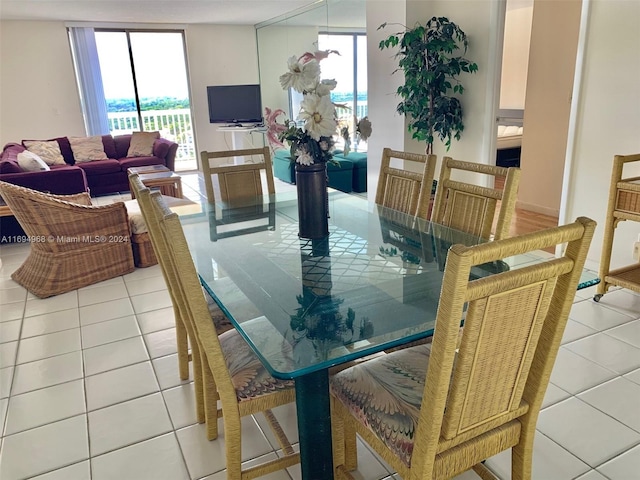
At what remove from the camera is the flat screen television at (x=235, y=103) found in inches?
299

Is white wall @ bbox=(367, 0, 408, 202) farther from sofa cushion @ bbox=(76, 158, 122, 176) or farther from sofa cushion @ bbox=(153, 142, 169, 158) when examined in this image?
sofa cushion @ bbox=(76, 158, 122, 176)

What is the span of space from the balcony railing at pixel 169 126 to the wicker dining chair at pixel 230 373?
23.5 ft

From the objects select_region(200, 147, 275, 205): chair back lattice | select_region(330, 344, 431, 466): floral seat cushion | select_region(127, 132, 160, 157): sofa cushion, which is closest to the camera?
select_region(330, 344, 431, 466): floral seat cushion

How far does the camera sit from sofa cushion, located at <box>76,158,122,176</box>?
623 centimetres

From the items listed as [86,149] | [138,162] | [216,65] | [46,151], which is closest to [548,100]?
[138,162]

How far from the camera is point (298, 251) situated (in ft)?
6.41

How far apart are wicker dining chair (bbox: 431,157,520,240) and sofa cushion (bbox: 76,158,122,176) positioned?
211 inches

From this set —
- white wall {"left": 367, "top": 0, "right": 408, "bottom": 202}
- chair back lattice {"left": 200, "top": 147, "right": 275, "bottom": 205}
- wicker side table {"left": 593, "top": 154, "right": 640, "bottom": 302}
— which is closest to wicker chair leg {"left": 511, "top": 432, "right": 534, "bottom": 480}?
wicker side table {"left": 593, "top": 154, "right": 640, "bottom": 302}

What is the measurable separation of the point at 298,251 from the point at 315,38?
569 cm

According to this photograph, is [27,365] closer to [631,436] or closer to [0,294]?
[0,294]

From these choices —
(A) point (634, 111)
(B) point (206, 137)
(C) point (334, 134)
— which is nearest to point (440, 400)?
(C) point (334, 134)

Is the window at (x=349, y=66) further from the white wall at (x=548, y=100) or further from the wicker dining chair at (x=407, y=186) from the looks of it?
the wicker dining chair at (x=407, y=186)

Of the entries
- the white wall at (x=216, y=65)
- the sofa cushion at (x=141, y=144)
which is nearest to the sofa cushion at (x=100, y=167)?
the sofa cushion at (x=141, y=144)

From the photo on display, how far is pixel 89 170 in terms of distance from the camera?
6223 millimetres
